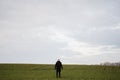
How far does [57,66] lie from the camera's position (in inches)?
1271

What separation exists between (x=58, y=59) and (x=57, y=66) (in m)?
1.01

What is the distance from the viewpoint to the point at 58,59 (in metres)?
32.7
